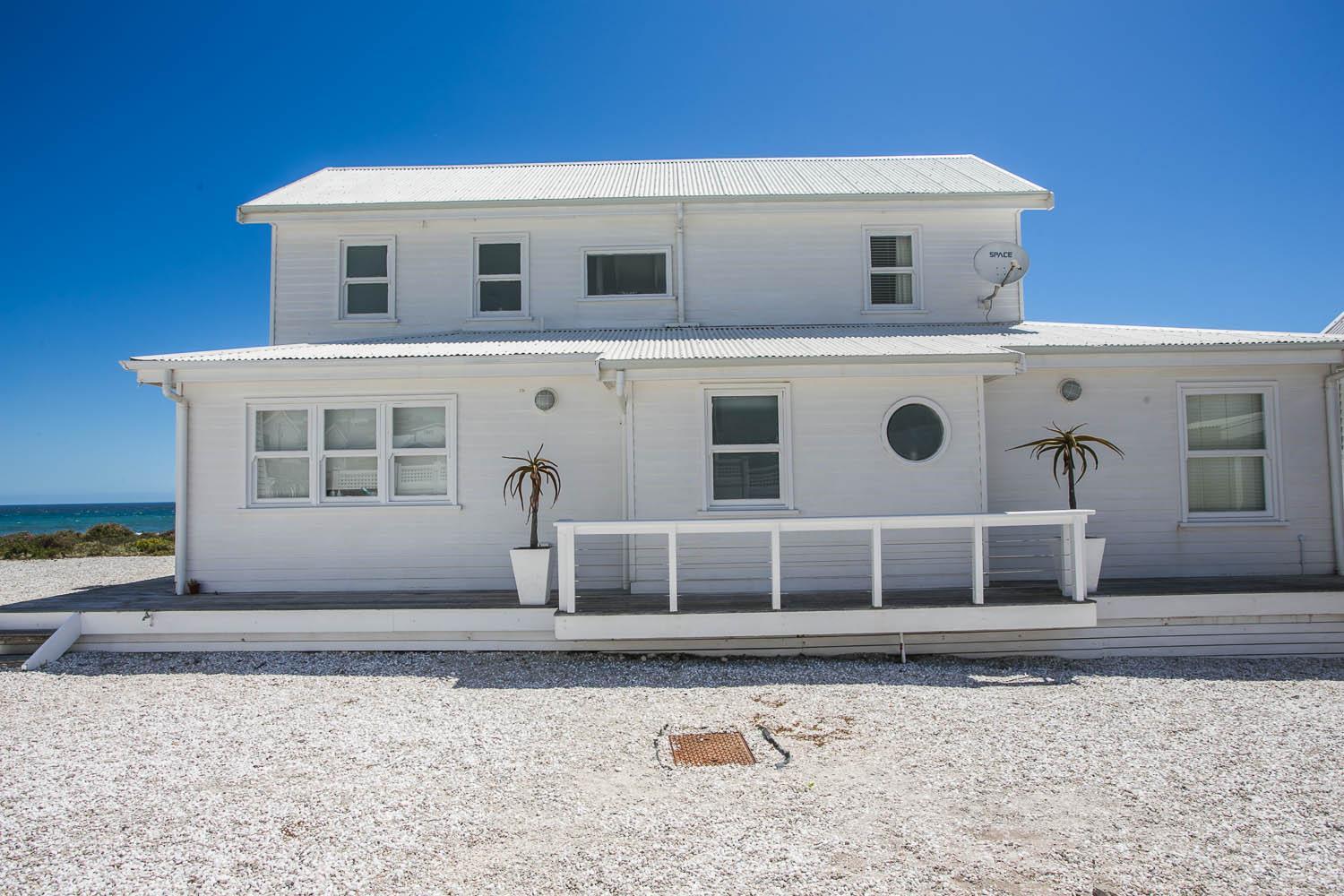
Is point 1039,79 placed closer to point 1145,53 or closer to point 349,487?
point 1145,53

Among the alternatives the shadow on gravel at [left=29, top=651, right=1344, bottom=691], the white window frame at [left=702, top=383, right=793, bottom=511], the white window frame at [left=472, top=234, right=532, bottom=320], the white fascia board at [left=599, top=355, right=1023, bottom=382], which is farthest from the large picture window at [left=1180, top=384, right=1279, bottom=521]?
the white window frame at [left=472, top=234, right=532, bottom=320]

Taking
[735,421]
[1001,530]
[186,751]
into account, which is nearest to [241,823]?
[186,751]

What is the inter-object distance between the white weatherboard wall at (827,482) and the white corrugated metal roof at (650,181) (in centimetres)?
423

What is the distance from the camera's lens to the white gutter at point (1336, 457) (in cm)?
939

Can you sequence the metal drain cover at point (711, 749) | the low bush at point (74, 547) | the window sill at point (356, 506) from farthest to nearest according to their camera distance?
the low bush at point (74, 547), the window sill at point (356, 506), the metal drain cover at point (711, 749)

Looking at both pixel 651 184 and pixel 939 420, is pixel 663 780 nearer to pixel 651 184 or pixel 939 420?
pixel 939 420

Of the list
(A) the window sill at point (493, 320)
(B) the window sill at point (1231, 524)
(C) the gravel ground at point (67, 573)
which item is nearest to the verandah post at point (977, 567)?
(B) the window sill at point (1231, 524)

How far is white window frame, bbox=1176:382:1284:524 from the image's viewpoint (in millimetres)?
9492

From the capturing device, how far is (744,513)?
8742mm

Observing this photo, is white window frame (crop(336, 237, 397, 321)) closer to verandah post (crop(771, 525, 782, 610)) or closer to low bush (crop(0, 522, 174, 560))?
verandah post (crop(771, 525, 782, 610))

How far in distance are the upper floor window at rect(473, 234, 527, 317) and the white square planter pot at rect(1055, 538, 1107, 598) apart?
841 cm

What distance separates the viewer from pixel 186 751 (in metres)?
5.26

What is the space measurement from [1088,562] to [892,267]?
18.5 ft

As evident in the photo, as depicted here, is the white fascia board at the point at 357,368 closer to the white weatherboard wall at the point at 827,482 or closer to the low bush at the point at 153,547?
the white weatherboard wall at the point at 827,482
